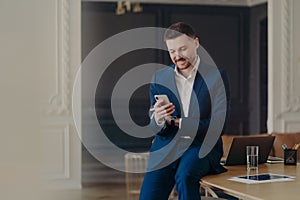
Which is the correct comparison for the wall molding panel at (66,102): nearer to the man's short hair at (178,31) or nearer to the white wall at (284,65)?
the white wall at (284,65)

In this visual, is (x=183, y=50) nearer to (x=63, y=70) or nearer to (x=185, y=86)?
(x=185, y=86)

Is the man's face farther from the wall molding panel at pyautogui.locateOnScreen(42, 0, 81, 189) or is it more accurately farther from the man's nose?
the wall molding panel at pyautogui.locateOnScreen(42, 0, 81, 189)

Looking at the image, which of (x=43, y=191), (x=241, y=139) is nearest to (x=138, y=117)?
(x=241, y=139)

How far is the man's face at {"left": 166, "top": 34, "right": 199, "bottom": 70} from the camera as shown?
2.50 m

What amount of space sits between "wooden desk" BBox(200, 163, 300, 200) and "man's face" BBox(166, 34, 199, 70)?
548 mm

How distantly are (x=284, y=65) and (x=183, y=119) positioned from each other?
4448 mm

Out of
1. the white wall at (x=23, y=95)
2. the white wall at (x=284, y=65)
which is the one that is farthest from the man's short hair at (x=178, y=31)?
the white wall at (x=284, y=65)

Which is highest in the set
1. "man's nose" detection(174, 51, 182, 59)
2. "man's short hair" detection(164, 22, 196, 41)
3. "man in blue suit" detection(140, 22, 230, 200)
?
"man's short hair" detection(164, 22, 196, 41)

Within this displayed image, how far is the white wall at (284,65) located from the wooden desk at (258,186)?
3929mm

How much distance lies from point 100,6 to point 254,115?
3.01m

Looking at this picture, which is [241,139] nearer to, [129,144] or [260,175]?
[260,175]

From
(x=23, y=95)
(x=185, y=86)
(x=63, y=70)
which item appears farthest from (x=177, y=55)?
(x=63, y=70)

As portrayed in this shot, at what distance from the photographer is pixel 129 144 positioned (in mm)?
8172

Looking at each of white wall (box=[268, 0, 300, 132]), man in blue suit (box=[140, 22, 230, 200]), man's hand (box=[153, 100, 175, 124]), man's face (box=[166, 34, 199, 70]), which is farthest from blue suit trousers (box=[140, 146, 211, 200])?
white wall (box=[268, 0, 300, 132])
